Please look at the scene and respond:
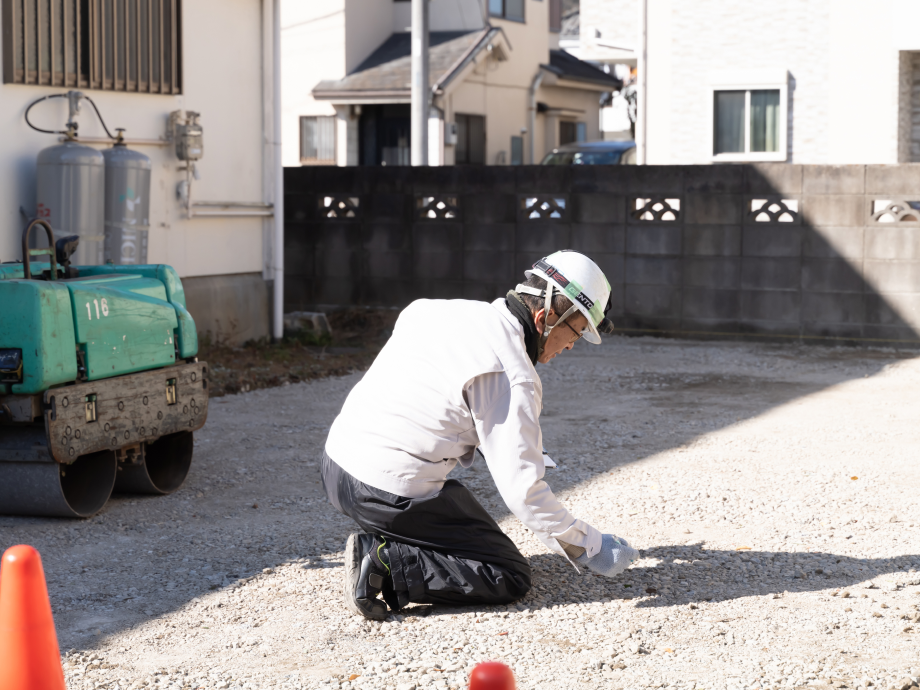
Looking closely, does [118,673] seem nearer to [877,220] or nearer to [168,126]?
[168,126]

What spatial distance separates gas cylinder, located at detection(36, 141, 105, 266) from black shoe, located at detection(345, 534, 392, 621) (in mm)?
5018

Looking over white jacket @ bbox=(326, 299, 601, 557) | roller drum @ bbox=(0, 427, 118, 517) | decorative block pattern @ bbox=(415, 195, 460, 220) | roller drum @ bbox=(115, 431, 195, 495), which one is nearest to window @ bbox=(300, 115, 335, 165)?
decorative block pattern @ bbox=(415, 195, 460, 220)

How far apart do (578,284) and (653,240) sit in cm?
781

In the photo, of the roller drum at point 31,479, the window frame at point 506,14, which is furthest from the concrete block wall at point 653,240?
the window frame at point 506,14

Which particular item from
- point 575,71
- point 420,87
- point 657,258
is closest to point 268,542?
point 657,258

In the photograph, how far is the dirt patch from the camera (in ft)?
30.1

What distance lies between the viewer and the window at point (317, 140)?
23672mm

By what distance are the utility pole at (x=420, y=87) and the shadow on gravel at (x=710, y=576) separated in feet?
38.1

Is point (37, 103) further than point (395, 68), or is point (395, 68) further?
point (395, 68)

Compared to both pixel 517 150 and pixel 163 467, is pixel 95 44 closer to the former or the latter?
pixel 163 467

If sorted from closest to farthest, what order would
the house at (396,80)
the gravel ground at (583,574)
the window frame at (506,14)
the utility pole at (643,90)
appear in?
the gravel ground at (583,574), the utility pole at (643,90), the house at (396,80), the window frame at (506,14)

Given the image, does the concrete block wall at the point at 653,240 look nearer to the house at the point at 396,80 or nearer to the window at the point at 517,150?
the house at the point at 396,80

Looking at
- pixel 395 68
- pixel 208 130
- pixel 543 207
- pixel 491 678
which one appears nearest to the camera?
pixel 491 678

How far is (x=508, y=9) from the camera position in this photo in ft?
83.3
